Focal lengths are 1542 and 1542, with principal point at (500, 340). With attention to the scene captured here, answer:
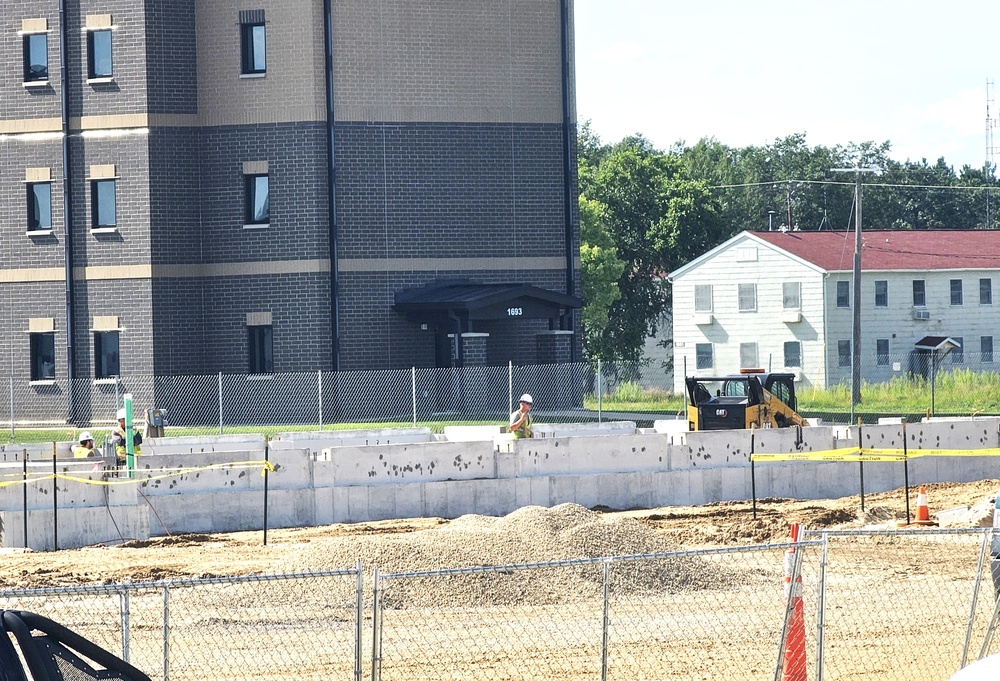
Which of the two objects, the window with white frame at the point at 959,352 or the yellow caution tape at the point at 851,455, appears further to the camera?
the window with white frame at the point at 959,352

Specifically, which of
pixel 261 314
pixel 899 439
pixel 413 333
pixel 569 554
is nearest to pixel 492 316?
pixel 413 333

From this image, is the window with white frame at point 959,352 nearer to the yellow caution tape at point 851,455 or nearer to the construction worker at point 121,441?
the yellow caution tape at point 851,455

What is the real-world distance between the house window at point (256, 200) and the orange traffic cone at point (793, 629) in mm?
33550

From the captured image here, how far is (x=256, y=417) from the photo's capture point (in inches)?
1624

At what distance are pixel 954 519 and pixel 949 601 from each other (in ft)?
20.5

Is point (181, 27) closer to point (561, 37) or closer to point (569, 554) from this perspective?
point (561, 37)

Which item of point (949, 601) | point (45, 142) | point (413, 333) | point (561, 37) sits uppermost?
point (561, 37)

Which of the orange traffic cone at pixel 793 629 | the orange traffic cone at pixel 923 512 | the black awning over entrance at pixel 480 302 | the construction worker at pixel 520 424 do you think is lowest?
the orange traffic cone at pixel 923 512

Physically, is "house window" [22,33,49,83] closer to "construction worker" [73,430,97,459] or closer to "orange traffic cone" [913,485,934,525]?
"construction worker" [73,430,97,459]

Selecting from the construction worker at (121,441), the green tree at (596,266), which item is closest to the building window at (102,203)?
the construction worker at (121,441)

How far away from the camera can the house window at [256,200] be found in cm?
4300

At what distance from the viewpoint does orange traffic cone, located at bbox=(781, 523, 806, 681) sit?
10.7m

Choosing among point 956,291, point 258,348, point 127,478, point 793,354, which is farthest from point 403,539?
point 956,291

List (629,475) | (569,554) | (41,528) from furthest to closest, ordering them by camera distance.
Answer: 1. (629,475)
2. (41,528)
3. (569,554)
